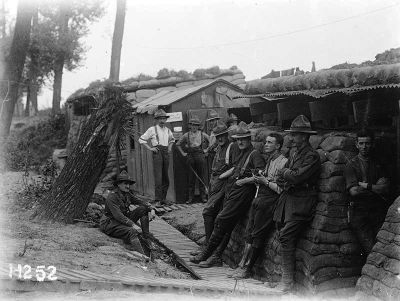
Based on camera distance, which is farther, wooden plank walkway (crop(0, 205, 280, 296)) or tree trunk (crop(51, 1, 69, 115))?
tree trunk (crop(51, 1, 69, 115))

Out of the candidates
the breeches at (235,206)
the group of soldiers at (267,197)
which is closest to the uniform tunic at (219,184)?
the group of soldiers at (267,197)

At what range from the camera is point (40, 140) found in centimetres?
2395

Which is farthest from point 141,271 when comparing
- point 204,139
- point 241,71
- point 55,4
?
point 55,4

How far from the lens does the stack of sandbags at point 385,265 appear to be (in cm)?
592

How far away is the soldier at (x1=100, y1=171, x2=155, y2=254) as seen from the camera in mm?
8641

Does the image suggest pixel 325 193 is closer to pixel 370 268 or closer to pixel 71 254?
pixel 370 268

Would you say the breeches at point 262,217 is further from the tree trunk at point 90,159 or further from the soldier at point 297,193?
the tree trunk at point 90,159

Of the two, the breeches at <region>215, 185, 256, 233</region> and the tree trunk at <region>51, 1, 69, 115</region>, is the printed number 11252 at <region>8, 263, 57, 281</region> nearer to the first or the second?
the breeches at <region>215, 185, 256, 233</region>

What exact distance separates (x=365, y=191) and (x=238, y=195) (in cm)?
233

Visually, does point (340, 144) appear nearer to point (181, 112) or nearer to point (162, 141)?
point (162, 141)

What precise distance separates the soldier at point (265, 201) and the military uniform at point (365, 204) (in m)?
1.08

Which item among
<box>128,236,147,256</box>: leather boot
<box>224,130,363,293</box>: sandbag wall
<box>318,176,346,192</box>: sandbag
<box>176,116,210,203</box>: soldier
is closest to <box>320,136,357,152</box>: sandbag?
<box>224,130,363,293</box>: sandbag wall

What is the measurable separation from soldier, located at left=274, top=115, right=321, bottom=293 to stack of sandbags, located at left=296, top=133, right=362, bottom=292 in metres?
0.14

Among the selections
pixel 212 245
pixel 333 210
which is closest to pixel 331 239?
pixel 333 210
